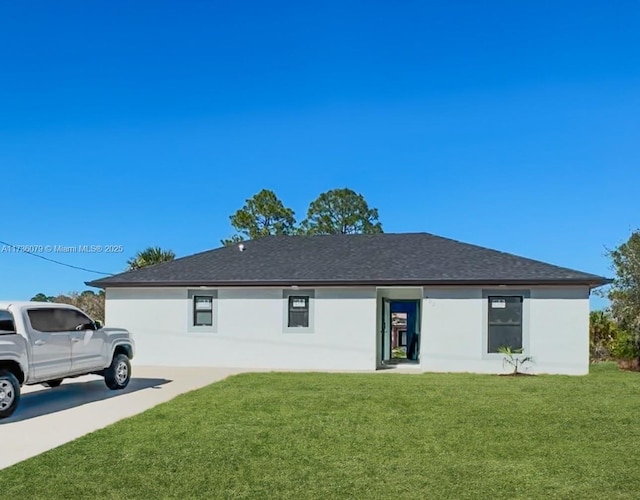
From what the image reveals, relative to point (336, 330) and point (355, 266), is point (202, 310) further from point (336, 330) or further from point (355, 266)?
point (355, 266)

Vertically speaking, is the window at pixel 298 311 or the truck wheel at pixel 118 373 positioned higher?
the window at pixel 298 311

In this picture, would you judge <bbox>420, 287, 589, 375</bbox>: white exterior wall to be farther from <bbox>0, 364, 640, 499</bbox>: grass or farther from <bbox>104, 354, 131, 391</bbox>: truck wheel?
<bbox>104, 354, 131, 391</bbox>: truck wheel

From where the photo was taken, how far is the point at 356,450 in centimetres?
700

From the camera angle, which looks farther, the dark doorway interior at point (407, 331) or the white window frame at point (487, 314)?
the dark doorway interior at point (407, 331)

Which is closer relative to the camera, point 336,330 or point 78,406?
point 78,406

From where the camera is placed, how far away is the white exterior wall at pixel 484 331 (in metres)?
16.2

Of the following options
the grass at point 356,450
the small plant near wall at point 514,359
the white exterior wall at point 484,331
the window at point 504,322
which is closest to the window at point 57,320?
the grass at point 356,450

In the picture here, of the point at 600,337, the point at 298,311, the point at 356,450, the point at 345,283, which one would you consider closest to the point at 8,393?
the point at 356,450

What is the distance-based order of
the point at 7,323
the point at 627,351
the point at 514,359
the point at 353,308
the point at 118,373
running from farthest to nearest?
the point at 627,351
the point at 353,308
the point at 514,359
the point at 118,373
the point at 7,323

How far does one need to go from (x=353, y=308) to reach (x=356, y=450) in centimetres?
1045

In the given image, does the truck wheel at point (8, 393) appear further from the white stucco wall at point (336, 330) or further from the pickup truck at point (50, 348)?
the white stucco wall at point (336, 330)

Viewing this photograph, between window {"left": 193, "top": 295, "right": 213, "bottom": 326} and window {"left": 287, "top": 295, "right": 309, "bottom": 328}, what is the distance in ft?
8.58

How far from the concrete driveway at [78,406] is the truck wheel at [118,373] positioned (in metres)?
0.22

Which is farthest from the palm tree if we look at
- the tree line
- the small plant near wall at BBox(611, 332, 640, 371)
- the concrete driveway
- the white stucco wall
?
the small plant near wall at BBox(611, 332, 640, 371)
